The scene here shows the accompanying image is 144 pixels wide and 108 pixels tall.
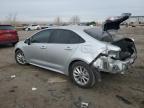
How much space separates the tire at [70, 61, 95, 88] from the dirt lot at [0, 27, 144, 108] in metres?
0.16

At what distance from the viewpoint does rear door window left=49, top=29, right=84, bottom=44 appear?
5972 mm

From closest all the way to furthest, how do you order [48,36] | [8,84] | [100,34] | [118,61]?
[118,61], [100,34], [8,84], [48,36]

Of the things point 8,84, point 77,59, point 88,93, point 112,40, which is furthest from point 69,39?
point 8,84

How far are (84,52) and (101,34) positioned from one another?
0.71 meters

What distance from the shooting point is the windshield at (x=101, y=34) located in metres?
5.64

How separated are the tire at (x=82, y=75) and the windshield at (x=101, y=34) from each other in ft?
2.65

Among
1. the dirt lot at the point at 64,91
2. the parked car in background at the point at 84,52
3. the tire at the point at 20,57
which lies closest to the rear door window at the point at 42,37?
the parked car in background at the point at 84,52

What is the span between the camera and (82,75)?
224 inches

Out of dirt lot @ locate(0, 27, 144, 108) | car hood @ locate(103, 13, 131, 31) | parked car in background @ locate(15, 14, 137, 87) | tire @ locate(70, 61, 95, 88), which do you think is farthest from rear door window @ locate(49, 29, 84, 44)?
dirt lot @ locate(0, 27, 144, 108)

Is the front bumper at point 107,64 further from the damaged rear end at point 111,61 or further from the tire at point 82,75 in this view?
the tire at point 82,75

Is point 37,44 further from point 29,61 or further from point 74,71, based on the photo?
point 74,71

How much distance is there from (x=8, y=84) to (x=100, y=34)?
297 cm

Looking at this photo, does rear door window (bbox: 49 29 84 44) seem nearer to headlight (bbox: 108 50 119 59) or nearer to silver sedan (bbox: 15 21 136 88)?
silver sedan (bbox: 15 21 136 88)

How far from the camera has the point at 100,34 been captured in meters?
5.80
